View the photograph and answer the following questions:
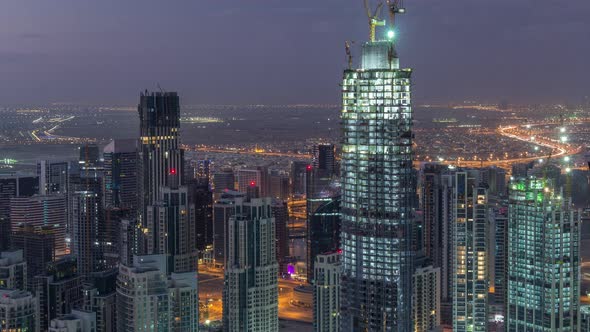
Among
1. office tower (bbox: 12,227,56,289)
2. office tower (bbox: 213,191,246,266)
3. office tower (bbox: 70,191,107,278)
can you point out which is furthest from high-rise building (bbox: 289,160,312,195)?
office tower (bbox: 12,227,56,289)

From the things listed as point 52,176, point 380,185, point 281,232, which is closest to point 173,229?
point 281,232

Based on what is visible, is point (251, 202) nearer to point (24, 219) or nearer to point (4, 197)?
point (24, 219)

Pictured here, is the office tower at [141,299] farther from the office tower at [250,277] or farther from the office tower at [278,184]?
the office tower at [278,184]

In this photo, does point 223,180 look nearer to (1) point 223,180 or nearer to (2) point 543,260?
(1) point 223,180


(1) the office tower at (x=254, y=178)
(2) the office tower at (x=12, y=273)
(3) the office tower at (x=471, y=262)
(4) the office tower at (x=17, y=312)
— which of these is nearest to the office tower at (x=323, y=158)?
(1) the office tower at (x=254, y=178)

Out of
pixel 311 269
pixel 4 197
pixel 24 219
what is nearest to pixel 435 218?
pixel 311 269

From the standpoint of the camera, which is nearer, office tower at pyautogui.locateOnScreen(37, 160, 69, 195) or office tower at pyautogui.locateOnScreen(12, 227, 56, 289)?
office tower at pyautogui.locateOnScreen(12, 227, 56, 289)

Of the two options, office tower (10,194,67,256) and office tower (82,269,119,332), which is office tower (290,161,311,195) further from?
office tower (82,269,119,332)
